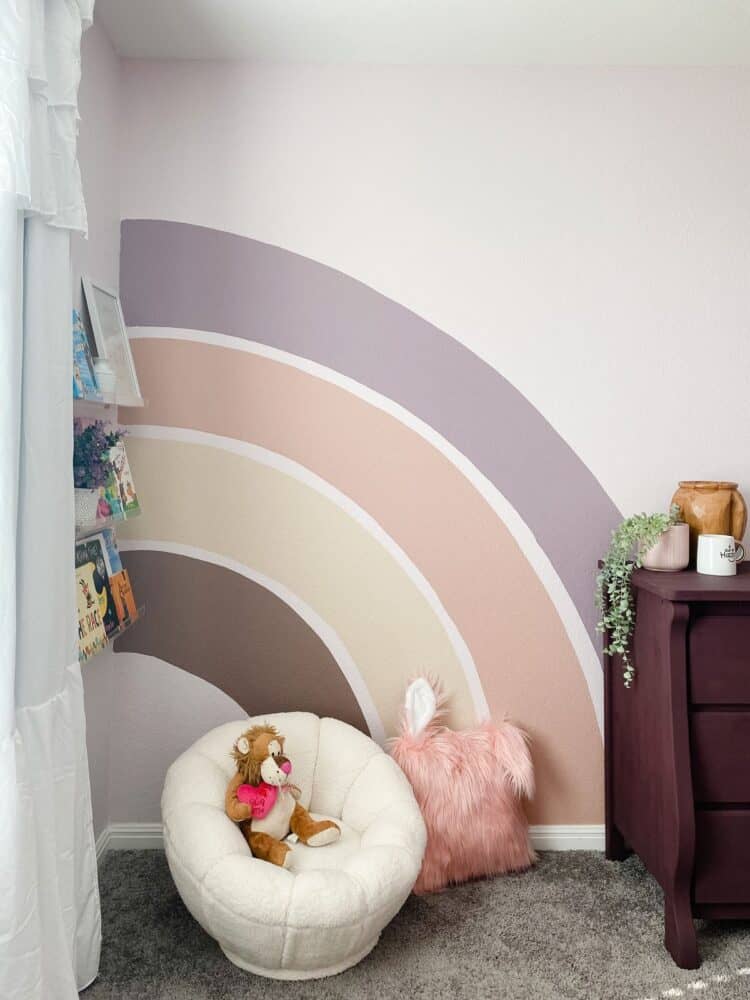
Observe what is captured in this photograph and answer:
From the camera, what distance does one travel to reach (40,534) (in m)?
1.58

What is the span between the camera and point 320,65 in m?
2.45

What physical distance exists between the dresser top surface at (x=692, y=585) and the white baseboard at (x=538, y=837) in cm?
84

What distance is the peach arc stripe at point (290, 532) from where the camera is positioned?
246 centimetres

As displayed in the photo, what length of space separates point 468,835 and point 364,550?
882mm

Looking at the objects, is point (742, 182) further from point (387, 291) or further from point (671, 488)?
point (387, 291)

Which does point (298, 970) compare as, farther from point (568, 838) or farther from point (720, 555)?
point (720, 555)

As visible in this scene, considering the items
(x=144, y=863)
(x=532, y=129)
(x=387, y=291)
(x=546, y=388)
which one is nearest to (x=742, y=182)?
(x=532, y=129)

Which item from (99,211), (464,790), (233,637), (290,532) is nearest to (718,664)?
(464,790)

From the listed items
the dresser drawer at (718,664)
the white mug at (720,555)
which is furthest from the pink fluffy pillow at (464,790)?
the white mug at (720,555)

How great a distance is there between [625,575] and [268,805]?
1.15m

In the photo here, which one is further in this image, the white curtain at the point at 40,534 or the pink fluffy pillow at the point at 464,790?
the pink fluffy pillow at the point at 464,790

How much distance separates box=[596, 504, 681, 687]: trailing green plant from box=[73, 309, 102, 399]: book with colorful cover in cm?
148

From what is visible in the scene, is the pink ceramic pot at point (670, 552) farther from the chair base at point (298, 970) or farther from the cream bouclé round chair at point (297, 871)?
the chair base at point (298, 970)

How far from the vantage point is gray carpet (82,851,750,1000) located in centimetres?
179
